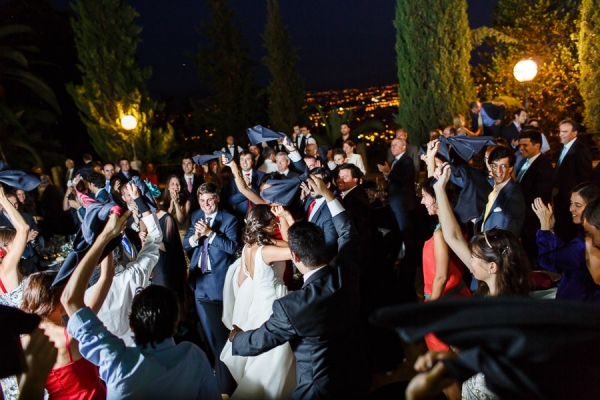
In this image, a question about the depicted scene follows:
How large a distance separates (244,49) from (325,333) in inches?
752

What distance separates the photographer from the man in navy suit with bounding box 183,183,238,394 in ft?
13.0

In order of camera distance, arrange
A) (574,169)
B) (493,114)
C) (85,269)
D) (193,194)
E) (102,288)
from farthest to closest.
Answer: (493,114), (193,194), (574,169), (102,288), (85,269)

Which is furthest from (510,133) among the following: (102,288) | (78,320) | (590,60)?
(78,320)

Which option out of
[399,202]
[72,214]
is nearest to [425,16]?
[399,202]

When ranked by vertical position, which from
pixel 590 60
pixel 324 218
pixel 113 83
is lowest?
pixel 324 218

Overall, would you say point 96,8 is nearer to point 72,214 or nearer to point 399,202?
point 72,214

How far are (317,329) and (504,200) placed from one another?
7.85 ft

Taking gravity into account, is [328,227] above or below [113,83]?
below

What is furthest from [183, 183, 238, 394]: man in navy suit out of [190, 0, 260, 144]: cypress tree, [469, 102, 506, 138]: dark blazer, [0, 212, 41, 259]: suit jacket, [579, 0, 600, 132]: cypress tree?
[190, 0, 260, 144]: cypress tree

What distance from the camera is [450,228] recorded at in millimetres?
2920

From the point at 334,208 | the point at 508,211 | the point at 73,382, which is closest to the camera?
the point at 73,382

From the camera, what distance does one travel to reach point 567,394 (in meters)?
1.01

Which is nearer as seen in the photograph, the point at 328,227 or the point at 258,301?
the point at 258,301

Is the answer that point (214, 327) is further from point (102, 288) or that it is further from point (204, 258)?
point (102, 288)
